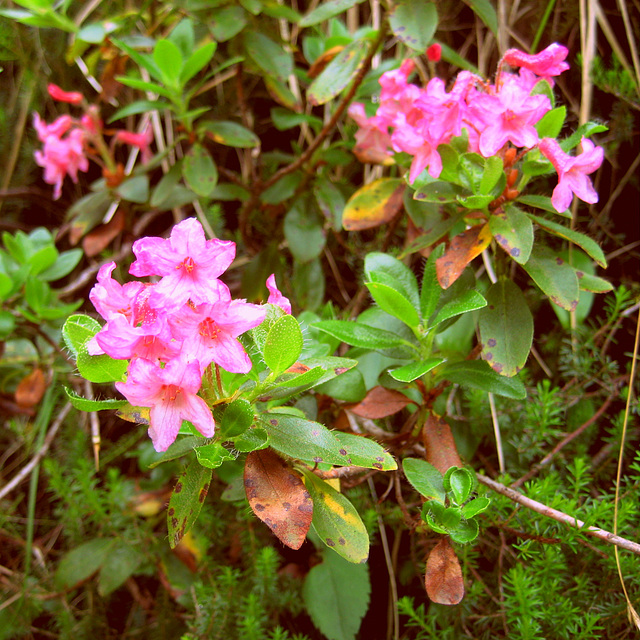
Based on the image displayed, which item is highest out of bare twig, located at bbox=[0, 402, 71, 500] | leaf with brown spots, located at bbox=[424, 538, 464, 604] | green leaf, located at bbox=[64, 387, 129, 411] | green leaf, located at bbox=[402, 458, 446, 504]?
green leaf, located at bbox=[64, 387, 129, 411]

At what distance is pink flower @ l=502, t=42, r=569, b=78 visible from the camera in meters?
1.06

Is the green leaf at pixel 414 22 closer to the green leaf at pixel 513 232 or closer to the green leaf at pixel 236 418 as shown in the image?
the green leaf at pixel 513 232

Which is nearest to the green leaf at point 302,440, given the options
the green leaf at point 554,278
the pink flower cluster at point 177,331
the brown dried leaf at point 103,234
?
the pink flower cluster at point 177,331

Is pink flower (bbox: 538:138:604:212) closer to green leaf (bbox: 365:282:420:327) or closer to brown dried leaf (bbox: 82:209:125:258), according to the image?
green leaf (bbox: 365:282:420:327)

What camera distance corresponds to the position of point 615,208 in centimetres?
156

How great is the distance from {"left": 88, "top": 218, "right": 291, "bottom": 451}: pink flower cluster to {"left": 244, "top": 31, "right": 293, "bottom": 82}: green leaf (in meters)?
0.95

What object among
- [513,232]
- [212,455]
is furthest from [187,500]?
[513,232]

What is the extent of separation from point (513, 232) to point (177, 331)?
590 mm

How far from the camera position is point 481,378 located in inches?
40.3

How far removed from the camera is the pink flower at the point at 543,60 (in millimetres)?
1062

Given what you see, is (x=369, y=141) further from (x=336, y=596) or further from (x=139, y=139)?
(x=336, y=596)

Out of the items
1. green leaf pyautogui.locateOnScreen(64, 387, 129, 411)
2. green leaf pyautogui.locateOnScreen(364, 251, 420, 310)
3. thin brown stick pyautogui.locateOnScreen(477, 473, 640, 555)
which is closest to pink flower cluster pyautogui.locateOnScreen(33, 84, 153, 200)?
green leaf pyautogui.locateOnScreen(364, 251, 420, 310)

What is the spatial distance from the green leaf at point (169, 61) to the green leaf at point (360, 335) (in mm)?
889

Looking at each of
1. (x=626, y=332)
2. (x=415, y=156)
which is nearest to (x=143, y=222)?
(x=415, y=156)
